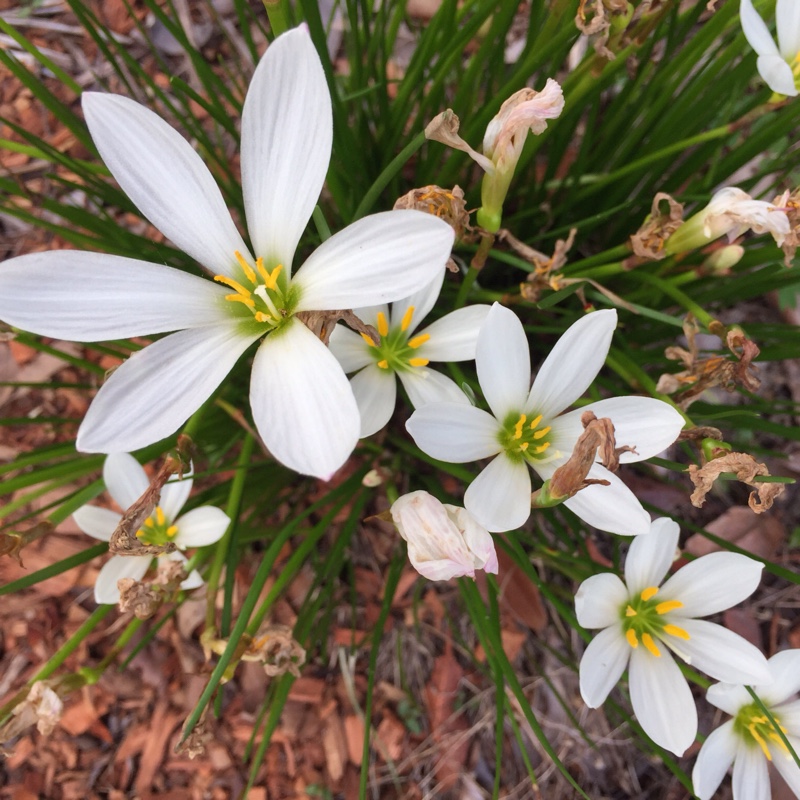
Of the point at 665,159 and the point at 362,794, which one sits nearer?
the point at 362,794

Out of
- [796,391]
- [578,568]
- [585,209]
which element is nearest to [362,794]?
[578,568]

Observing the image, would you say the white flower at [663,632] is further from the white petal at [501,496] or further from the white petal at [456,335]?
the white petal at [456,335]

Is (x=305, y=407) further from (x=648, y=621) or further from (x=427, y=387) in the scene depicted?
(x=648, y=621)

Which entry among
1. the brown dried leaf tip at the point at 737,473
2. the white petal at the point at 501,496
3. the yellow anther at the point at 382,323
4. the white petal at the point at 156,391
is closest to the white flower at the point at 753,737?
the brown dried leaf tip at the point at 737,473

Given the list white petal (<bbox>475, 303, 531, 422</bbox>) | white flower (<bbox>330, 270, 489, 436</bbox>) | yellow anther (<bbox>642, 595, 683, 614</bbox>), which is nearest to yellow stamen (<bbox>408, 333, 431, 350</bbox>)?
white flower (<bbox>330, 270, 489, 436</bbox>)

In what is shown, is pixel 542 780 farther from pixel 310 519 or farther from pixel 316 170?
pixel 316 170

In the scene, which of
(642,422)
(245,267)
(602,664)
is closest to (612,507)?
(642,422)

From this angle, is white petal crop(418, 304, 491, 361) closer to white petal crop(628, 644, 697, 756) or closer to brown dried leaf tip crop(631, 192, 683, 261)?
brown dried leaf tip crop(631, 192, 683, 261)
